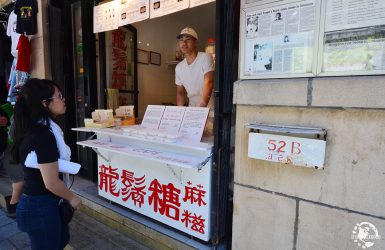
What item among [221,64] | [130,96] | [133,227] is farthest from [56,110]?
[130,96]

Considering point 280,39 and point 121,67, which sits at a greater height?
point 121,67

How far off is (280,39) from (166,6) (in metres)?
1.57

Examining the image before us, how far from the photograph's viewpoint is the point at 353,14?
5.59 ft

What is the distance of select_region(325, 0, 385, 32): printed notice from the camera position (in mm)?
1625

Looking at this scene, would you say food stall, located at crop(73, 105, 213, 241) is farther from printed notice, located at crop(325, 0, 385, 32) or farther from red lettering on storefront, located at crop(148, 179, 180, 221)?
printed notice, located at crop(325, 0, 385, 32)

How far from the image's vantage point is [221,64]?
93.9 inches

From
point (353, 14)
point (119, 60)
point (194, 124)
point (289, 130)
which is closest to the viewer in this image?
point (353, 14)

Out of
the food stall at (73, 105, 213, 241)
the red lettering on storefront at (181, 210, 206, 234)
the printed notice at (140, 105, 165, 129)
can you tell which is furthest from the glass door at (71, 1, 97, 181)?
the red lettering on storefront at (181, 210, 206, 234)

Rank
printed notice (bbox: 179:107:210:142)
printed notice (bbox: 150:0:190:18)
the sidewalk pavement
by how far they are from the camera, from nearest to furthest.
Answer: printed notice (bbox: 179:107:210:142)
printed notice (bbox: 150:0:190:18)
the sidewalk pavement

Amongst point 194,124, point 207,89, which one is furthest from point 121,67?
point 194,124

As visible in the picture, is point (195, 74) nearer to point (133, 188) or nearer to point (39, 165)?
point (133, 188)

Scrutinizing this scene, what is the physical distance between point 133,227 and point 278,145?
7.21 ft

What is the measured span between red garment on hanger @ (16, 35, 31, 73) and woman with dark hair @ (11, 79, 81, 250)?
3.44m

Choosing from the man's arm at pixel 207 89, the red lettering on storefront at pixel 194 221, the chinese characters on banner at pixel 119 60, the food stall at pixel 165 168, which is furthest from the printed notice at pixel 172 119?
the chinese characters on banner at pixel 119 60
